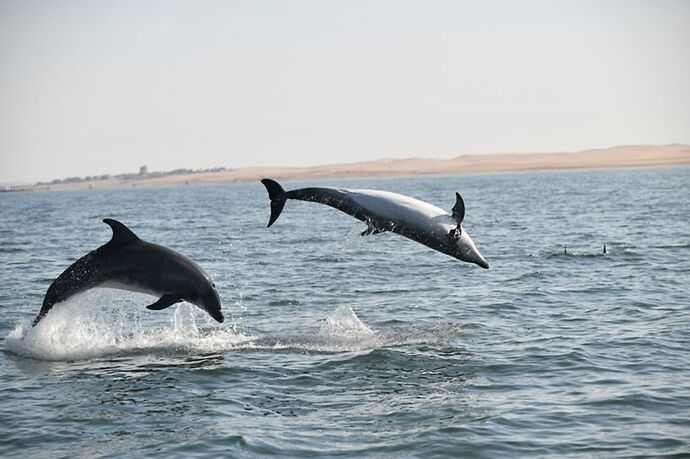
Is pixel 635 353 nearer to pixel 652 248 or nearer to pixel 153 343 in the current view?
pixel 153 343

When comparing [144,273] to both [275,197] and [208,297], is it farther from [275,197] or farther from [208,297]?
[275,197]

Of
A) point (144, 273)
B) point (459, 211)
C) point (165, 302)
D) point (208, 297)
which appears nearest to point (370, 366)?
point (459, 211)

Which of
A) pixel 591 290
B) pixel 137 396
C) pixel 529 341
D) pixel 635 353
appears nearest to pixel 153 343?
pixel 137 396

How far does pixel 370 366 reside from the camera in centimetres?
1642

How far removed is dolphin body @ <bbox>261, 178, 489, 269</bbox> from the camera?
1652 centimetres

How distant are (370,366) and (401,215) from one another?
2811 millimetres

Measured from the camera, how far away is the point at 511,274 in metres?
29.0

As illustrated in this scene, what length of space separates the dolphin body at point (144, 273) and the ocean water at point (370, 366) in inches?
38.7

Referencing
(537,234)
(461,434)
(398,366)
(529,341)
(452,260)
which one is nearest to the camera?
(461,434)

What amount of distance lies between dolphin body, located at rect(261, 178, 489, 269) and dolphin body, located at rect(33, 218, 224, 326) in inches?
91.7

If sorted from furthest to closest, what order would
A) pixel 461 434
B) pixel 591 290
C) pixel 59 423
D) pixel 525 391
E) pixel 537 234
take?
pixel 537 234
pixel 591 290
pixel 525 391
pixel 59 423
pixel 461 434

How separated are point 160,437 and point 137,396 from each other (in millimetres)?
2195

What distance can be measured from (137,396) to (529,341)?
7834mm

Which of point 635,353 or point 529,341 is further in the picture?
point 529,341
